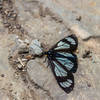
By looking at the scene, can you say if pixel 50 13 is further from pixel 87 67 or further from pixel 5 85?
pixel 5 85

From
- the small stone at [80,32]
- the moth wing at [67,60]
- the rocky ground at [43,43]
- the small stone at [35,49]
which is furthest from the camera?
the small stone at [80,32]

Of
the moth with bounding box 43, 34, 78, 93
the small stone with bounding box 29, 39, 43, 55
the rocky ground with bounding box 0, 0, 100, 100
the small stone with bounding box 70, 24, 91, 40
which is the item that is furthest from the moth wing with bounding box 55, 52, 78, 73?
the small stone with bounding box 70, 24, 91, 40

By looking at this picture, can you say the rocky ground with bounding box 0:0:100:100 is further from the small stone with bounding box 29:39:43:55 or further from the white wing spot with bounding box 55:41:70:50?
the white wing spot with bounding box 55:41:70:50

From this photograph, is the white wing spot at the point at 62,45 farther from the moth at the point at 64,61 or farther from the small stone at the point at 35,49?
the small stone at the point at 35,49

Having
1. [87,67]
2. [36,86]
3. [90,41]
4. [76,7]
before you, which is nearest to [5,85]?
[36,86]

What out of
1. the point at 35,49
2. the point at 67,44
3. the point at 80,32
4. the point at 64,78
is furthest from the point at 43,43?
the point at 64,78

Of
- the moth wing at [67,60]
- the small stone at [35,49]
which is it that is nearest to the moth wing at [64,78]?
the moth wing at [67,60]

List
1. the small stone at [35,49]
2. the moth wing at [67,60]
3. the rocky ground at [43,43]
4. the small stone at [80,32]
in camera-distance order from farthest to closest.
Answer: the small stone at [80,32], the small stone at [35,49], the moth wing at [67,60], the rocky ground at [43,43]

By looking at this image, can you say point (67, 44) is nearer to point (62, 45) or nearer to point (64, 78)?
point (62, 45)
